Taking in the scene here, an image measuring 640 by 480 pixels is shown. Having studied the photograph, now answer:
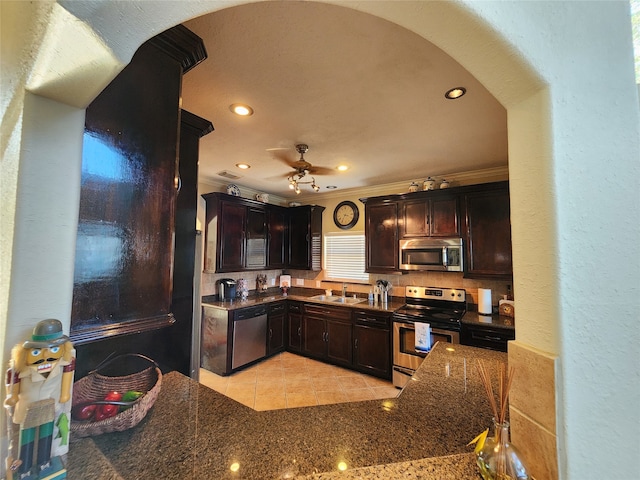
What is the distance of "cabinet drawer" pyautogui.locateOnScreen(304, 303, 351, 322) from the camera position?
3.71 meters

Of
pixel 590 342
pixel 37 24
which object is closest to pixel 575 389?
pixel 590 342

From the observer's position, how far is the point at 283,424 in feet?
3.14

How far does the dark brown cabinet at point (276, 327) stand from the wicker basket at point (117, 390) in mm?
2904

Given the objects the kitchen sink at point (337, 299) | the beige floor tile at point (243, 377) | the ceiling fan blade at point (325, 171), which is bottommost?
the beige floor tile at point (243, 377)

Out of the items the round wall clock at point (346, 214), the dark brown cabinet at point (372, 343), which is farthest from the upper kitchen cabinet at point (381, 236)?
the dark brown cabinet at point (372, 343)

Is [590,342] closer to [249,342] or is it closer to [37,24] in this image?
[37,24]

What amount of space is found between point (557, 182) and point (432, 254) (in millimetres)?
2874

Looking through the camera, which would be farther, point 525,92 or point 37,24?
point 525,92

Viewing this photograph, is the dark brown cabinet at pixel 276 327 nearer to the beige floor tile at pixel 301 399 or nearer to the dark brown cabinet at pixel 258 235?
the dark brown cabinet at pixel 258 235

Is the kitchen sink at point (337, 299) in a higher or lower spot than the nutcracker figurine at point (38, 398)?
lower

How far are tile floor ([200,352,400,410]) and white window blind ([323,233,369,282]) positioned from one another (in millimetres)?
1490

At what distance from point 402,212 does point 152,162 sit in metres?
3.20

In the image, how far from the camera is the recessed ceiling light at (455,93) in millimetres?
1699

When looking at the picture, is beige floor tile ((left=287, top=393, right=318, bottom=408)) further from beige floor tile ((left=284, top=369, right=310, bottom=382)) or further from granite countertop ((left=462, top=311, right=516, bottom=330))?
granite countertop ((left=462, top=311, right=516, bottom=330))
